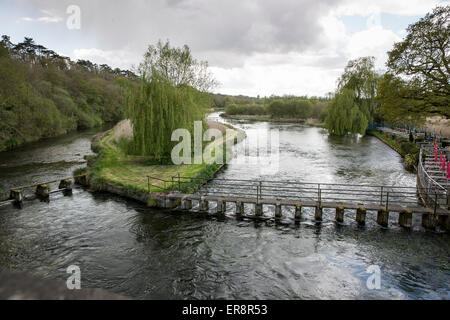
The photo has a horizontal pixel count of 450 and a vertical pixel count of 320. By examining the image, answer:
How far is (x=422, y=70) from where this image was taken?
23062 millimetres

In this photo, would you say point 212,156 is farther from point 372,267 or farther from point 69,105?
point 69,105

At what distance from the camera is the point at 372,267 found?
11.4 meters

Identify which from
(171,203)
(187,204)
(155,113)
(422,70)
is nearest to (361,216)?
(187,204)

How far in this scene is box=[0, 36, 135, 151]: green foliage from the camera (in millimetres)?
39219

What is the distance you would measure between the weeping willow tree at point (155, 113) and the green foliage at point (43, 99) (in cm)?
179

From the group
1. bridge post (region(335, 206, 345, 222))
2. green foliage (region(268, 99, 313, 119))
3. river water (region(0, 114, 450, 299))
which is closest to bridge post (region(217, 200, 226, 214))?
river water (region(0, 114, 450, 299))

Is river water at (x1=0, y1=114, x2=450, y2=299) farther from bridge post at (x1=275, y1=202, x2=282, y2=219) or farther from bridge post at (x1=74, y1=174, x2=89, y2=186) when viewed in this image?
bridge post at (x1=74, y1=174, x2=89, y2=186)

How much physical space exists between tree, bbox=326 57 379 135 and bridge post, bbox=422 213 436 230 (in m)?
41.1

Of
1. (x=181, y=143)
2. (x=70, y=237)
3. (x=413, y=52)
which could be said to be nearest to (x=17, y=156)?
(x=181, y=143)

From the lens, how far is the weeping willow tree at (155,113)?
2436 centimetres

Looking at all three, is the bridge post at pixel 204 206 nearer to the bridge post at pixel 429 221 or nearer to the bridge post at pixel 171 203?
the bridge post at pixel 171 203

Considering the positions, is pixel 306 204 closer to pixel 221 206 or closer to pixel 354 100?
pixel 221 206

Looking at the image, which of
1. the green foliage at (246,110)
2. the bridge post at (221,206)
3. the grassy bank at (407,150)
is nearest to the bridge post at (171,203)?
the bridge post at (221,206)

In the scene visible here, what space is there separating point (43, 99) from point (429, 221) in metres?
54.9
